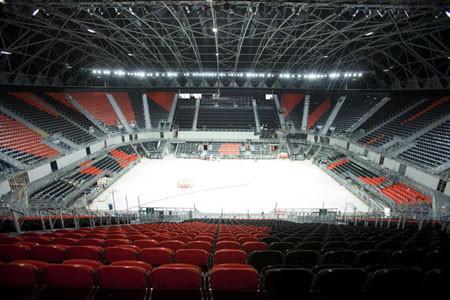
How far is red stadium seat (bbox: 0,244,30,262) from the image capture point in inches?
147

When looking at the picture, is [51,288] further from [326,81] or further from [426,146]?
[326,81]

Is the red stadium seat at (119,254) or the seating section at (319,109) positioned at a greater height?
the seating section at (319,109)

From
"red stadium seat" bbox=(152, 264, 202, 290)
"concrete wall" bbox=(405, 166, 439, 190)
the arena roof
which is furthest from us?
"concrete wall" bbox=(405, 166, 439, 190)

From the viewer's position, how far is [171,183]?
22891 millimetres

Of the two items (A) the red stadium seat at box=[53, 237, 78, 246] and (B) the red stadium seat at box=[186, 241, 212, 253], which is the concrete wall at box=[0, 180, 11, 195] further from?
(B) the red stadium seat at box=[186, 241, 212, 253]

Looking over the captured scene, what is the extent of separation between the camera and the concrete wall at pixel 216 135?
37.0 metres

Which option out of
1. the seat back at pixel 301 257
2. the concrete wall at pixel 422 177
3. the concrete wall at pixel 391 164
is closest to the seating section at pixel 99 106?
the seat back at pixel 301 257

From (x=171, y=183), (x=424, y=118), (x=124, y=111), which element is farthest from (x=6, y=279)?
(x=124, y=111)

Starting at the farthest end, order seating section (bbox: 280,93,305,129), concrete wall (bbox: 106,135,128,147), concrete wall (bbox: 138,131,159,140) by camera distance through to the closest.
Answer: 1. seating section (bbox: 280,93,305,129)
2. concrete wall (bbox: 138,131,159,140)
3. concrete wall (bbox: 106,135,128,147)

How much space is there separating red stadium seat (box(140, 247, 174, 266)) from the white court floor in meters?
14.2

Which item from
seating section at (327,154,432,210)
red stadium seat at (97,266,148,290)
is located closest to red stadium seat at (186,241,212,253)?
red stadium seat at (97,266,148,290)

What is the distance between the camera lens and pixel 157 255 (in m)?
3.93

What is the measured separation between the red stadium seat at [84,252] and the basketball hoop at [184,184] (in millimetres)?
18052

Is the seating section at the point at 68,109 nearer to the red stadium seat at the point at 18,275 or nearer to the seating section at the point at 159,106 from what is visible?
the seating section at the point at 159,106
